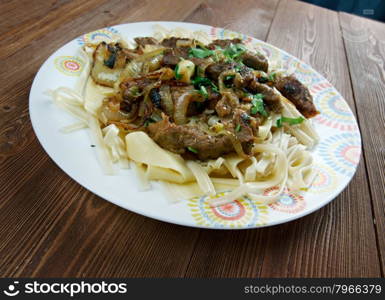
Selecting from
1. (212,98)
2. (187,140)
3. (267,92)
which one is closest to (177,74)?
(212,98)

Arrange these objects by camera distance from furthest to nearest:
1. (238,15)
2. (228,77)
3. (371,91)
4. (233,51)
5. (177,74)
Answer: (238,15)
(371,91)
(233,51)
(228,77)
(177,74)

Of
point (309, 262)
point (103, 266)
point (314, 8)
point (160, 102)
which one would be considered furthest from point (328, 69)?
point (103, 266)

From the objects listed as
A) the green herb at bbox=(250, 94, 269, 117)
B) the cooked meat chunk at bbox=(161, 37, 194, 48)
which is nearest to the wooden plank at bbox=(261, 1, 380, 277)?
the green herb at bbox=(250, 94, 269, 117)

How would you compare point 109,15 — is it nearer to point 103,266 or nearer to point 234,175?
point 234,175

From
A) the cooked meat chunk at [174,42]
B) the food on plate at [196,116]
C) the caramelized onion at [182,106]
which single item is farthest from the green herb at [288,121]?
the cooked meat chunk at [174,42]

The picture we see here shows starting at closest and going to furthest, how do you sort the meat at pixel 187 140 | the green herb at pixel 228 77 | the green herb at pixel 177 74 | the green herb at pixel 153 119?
the meat at pixel 187 140 → the green herb at pixel 153 119 → the green herb at pixel 177 74 → the green herb at pixel 228 77

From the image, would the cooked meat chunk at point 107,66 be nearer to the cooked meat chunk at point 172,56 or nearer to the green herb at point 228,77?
the cooked meat chunk at point 172,56

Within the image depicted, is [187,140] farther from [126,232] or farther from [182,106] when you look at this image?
[126,232]
